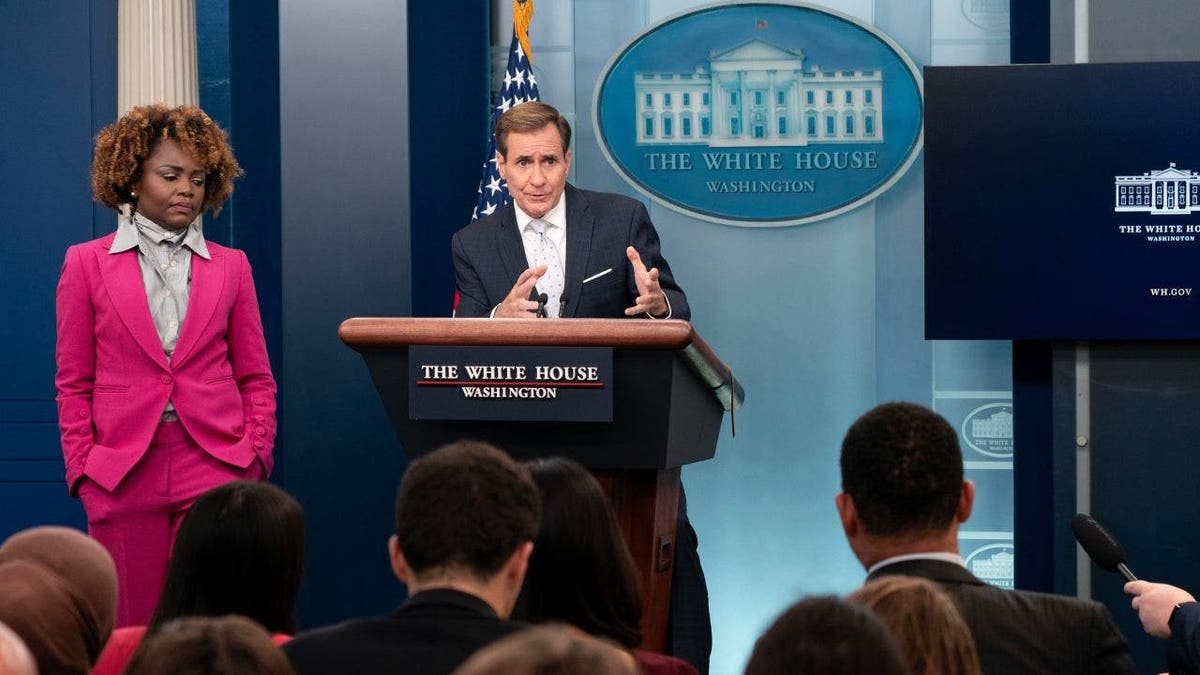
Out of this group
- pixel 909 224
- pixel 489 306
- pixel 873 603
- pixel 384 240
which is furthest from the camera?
pixel 909 224

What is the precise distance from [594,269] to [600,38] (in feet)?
6.34

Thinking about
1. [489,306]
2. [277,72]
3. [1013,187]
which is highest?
[277,72]

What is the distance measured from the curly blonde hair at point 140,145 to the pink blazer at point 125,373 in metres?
0.14

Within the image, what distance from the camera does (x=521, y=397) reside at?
322 centimetres

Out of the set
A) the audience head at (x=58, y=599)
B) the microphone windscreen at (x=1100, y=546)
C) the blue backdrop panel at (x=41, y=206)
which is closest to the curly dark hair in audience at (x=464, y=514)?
the audience head at (x=58, y=599)

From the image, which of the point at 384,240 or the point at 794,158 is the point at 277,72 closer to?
the point at 384,240

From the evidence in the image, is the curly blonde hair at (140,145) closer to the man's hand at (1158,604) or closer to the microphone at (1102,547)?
the microphone at (1102,547)

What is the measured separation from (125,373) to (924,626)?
2.67 meters

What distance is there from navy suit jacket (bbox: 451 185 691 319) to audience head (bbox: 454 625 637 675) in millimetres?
2848

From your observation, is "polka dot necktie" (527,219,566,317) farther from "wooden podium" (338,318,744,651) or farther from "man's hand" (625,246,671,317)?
"wooden podium" (338,318,744,651)

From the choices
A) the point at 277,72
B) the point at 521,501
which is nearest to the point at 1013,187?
the point at 277,72

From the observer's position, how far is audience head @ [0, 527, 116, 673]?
6.49 feet

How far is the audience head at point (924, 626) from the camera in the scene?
1808mm

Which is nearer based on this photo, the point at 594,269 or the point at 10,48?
the point at 594,269
